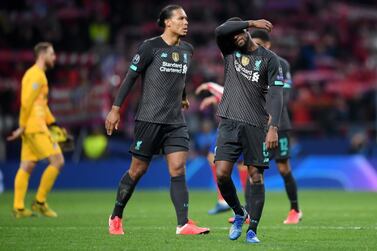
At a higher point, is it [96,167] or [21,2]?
[21,2]

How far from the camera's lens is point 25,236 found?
10070 mm

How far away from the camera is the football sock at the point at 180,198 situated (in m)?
10.1

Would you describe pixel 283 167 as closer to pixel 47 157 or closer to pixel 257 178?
pixel 257 178

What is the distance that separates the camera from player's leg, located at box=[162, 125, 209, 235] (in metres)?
10.1

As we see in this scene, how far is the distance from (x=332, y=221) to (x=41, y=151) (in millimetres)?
4486

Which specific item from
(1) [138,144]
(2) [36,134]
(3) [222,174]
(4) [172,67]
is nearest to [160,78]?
(4) [172,67]

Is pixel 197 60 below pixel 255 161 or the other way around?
below

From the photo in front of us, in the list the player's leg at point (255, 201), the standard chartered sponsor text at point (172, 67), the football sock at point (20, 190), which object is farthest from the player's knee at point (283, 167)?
the football sock at point (20, 190)

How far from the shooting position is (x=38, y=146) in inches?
532

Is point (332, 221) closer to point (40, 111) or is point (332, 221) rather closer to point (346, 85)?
point (40, 111)

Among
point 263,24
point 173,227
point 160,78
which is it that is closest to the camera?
point 263,24

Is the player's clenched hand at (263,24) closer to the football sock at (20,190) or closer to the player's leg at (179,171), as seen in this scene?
the player's leg at (179,171)

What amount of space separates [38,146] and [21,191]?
2.37 feet

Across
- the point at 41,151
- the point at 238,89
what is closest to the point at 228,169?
the point at 238,89
